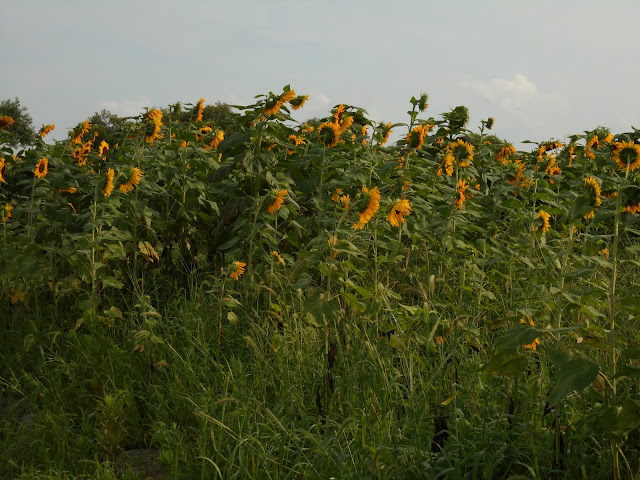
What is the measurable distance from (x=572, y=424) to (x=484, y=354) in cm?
100

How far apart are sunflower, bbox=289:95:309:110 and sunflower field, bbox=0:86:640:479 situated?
0.02 meters

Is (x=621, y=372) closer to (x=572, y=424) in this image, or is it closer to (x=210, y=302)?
(x=572, y=424)

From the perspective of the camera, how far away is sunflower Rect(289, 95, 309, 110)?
16.4 feet

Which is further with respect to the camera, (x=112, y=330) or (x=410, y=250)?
(x=410, y=250)

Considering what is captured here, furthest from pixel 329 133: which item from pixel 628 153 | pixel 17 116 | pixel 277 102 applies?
pixel 17 116

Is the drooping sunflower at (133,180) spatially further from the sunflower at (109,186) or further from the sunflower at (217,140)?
the sunflower at (217,140)

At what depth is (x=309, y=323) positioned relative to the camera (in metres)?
3.83

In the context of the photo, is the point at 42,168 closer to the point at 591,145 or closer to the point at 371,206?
the point at 371,206

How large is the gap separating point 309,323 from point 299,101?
1.89 meters

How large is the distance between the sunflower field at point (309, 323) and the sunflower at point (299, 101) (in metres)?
0.02

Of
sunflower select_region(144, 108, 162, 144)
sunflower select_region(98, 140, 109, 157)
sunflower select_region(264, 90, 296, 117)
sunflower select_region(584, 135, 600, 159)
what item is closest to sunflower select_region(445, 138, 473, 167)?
sunflower select_region(264, 90, 296, 117)

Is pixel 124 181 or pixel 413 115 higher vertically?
pixel 413 115

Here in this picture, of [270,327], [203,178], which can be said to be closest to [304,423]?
[270,327]

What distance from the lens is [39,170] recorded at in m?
5.34
